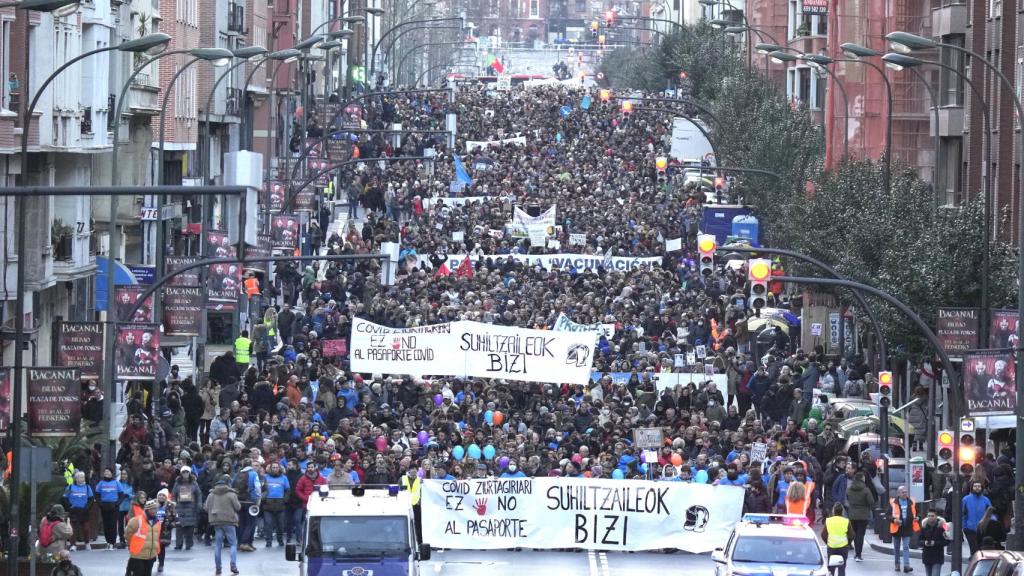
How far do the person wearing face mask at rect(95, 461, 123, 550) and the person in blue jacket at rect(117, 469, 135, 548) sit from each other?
18mm

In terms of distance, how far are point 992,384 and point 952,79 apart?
28.9 meters

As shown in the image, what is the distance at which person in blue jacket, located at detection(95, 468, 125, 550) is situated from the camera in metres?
29.6

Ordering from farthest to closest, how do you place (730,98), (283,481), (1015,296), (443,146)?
(443,146) < (730,98) < (1015,296) < (283,481)

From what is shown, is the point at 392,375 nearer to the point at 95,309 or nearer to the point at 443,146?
the point at 95,309

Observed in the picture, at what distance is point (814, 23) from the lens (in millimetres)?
82125

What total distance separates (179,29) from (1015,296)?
31.1 m

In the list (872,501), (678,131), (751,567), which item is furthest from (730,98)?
(751,567)

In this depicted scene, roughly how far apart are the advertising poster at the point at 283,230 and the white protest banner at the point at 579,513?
62.5 feet

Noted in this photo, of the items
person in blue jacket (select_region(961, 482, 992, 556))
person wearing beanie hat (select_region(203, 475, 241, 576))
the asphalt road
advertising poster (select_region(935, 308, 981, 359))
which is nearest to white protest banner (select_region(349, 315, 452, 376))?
the asphalt road

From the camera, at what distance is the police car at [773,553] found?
24.5 meters

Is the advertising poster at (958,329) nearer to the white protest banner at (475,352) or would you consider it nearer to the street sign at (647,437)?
the street sign at (647,437)

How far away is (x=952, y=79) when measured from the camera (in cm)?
5644

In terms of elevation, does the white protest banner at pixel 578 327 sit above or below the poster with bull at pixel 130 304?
below

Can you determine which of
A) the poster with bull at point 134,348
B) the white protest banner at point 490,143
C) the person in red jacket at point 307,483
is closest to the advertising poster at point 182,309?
the poster with bull at point 134,348
